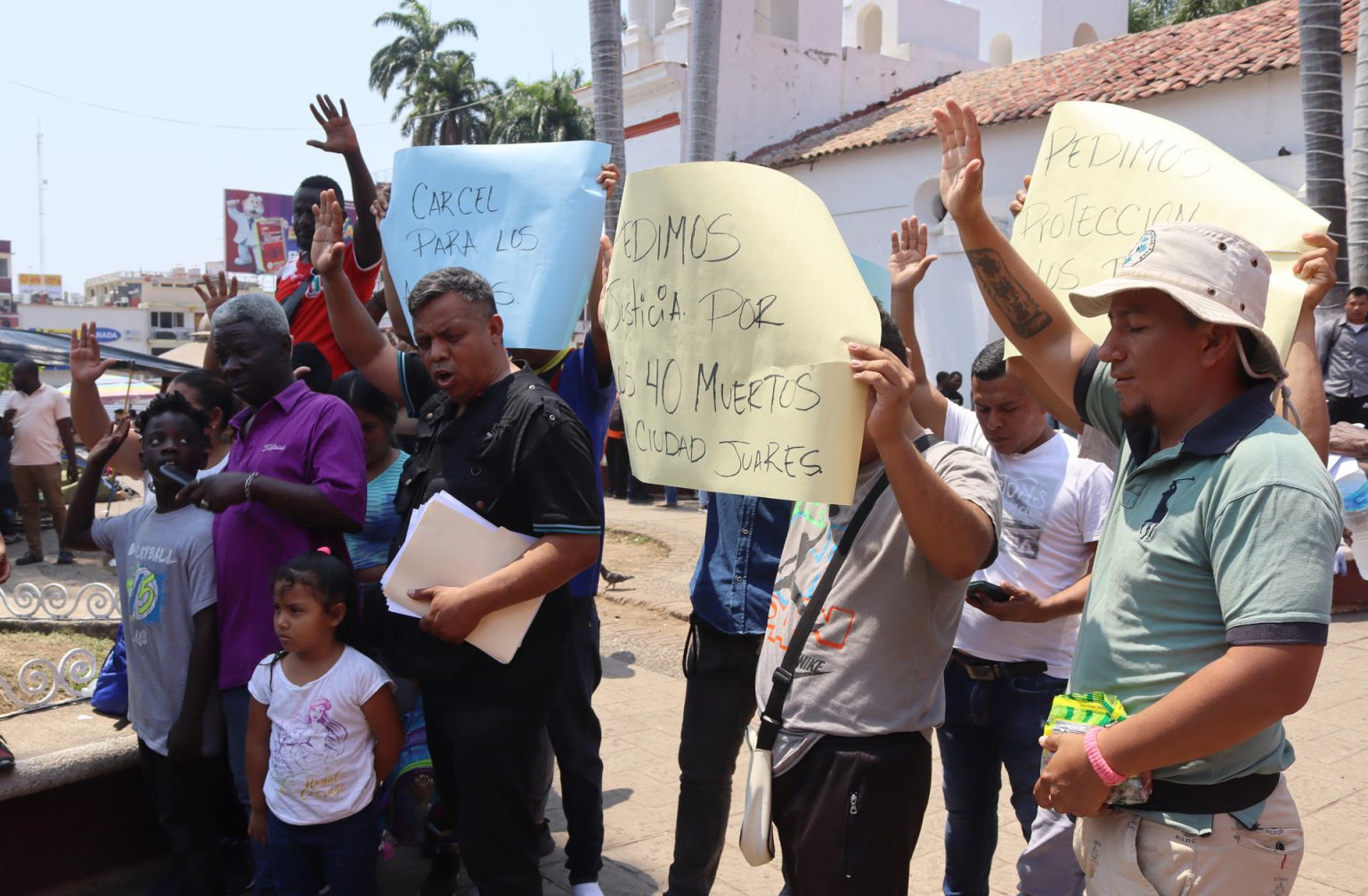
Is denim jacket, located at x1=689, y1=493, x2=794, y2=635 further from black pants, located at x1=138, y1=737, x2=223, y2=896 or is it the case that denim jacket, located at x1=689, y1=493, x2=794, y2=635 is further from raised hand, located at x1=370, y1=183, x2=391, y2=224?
raised hand, located at x1=370, y1=183, x2=391, y2=224

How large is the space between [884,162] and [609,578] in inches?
474

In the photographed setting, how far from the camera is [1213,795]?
198 cm

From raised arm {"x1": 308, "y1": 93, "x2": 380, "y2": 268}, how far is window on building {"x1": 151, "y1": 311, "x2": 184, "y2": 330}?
92.2m

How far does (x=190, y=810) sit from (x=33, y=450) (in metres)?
9.42

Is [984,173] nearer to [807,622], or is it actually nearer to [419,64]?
[807,622]

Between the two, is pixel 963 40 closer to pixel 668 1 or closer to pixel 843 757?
pixel 668 1

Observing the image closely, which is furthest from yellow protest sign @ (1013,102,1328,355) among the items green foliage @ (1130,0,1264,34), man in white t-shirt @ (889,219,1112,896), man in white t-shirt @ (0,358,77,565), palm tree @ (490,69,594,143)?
palm tree @ (490,69,594,143)

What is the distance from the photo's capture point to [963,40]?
26.2 meters

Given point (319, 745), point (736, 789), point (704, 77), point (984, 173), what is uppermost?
point (704, 77)

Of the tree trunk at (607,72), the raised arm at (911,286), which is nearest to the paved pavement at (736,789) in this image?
the raised arm at (911,286)

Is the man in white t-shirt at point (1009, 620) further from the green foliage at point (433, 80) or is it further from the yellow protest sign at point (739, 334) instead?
the green foliage at point (433, 80)

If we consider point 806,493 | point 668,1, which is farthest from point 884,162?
point 806,493

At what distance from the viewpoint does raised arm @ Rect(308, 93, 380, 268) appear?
13.2 feet

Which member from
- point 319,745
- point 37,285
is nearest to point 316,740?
point 319,745
